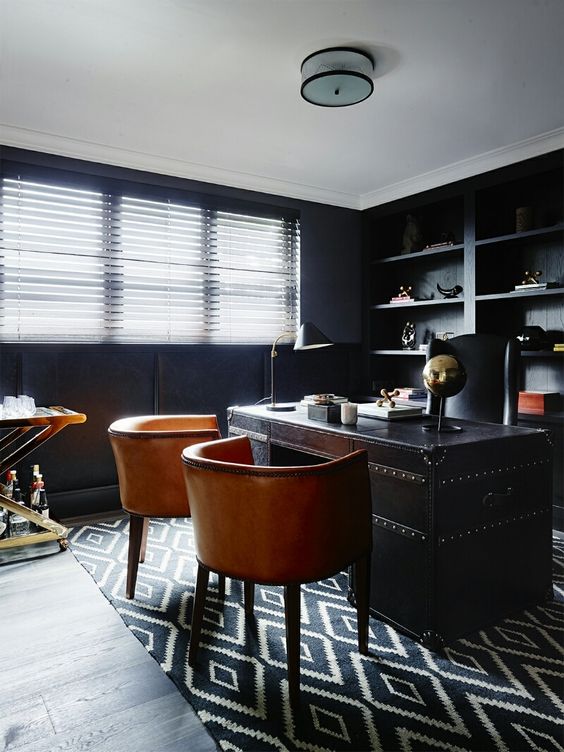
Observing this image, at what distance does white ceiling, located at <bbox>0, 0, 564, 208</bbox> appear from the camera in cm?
228

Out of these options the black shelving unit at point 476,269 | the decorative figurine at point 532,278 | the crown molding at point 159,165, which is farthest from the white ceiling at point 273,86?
the decorative figurine at point 532,278

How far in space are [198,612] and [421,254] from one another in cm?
352

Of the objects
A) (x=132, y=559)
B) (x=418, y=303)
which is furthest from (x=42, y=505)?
(x=418, y=303)

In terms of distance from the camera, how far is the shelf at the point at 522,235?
3.54m

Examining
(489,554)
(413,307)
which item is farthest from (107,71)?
(413,307)

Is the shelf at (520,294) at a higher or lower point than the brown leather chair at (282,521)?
higher

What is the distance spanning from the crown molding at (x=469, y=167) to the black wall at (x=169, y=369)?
35 cm

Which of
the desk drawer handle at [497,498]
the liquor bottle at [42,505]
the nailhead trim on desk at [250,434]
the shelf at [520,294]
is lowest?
the liquor bottle at [42,505]

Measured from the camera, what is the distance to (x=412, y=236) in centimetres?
476

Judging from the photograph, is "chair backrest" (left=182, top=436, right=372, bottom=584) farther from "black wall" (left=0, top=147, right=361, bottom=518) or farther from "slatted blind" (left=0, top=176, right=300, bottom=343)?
"slatted blind" (left=0, top=176, right=300, bottom=343)

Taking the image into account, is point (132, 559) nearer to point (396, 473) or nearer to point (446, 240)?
point (396, 473)

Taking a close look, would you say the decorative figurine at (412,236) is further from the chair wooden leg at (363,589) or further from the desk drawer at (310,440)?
the chair wooden leg at (363,589)

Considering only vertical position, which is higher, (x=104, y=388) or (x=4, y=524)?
(x=104, y=388)

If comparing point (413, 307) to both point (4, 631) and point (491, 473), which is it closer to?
point (491, 473)
